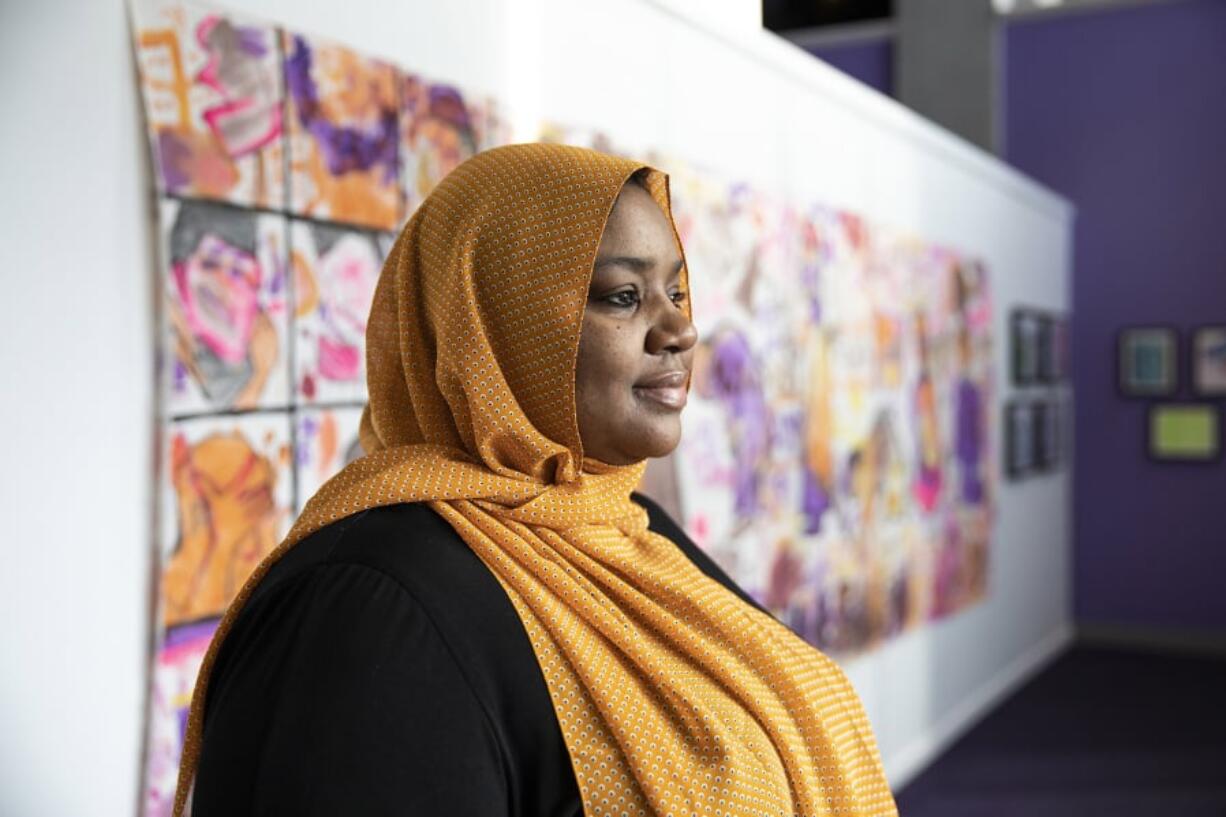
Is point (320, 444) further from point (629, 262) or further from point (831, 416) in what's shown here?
point (831, 416)

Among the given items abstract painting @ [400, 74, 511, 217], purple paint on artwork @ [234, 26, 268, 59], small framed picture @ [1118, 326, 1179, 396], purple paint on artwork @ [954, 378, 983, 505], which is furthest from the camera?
small framed picture @ [1118, 326, 1179, 396]

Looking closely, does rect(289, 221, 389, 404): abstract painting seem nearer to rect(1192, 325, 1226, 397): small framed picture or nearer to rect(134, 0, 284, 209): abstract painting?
rect(134, 0, 284, 209): abstract painting

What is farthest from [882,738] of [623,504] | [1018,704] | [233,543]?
[623,504]

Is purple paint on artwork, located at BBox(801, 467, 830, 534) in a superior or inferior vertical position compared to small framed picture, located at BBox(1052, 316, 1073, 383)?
inferior

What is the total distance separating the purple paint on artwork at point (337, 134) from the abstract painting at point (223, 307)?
0.73ft

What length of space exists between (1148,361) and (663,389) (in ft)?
26.8

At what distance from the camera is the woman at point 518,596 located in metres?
1.29

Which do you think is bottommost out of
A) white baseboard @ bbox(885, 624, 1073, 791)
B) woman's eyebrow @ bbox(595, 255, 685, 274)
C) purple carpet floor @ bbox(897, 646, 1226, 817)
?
purple carpet floor @ bbox(897, 646, 1226, 817)

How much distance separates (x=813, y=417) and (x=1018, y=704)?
3119mm

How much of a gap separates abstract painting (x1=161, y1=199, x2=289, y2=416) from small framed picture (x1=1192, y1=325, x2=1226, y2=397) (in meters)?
7.76

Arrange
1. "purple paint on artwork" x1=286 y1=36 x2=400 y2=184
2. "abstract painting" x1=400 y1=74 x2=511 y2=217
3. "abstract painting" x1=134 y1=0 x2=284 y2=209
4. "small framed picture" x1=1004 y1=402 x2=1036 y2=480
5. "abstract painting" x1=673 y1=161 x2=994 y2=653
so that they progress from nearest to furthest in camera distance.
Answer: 1. "abstract painting" x1=134 y1=0 x2=284 y2=209
2. "purple paint on artwork" x1=286 y1=36 x2=400 y2=184
3. "abstract painting" x1=400 y1=74 x2=511 y2=217
4. "abstract painting" x1=673 y1=161 x2=994 y2=653
5. "small framed picture" x1=1004 y1=402 x2=1036 y2=480

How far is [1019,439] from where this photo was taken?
7824 millimetres

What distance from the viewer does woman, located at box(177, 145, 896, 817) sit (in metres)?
1.29

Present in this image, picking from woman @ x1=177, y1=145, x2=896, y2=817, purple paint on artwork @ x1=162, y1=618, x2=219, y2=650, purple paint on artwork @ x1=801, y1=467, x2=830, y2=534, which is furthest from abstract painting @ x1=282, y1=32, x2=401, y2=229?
purple paint on artwork @ x1=801, y1=467, x2=830, y2=534
